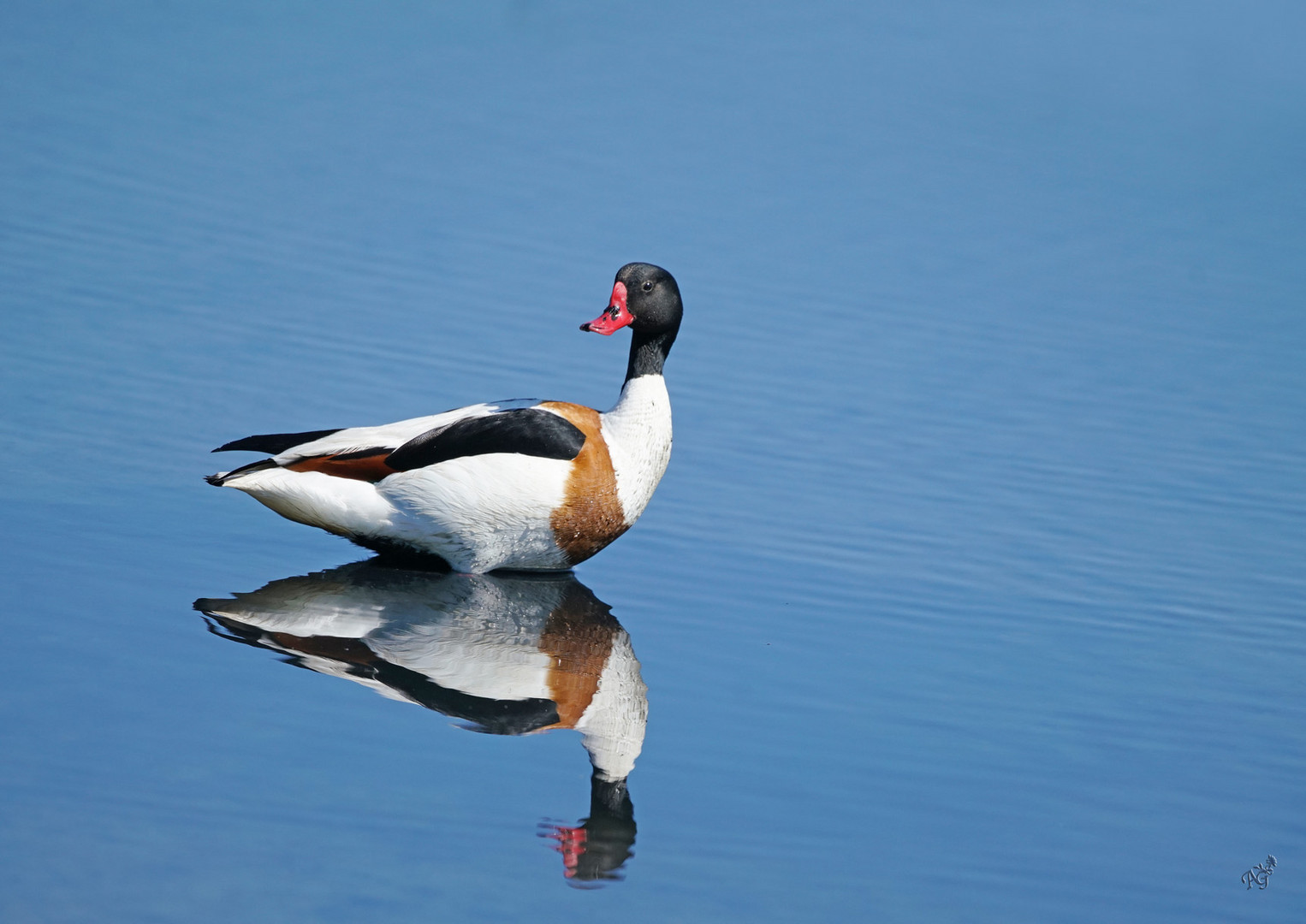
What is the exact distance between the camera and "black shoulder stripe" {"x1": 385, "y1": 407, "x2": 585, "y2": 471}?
7371mm

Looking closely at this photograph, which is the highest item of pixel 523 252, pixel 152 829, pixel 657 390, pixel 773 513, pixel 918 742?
pixel 523 252

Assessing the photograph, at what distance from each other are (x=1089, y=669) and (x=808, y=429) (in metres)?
3.00

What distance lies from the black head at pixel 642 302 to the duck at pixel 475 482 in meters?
0.46

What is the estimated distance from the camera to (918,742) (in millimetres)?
6293

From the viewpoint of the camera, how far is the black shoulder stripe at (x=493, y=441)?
7.37 m

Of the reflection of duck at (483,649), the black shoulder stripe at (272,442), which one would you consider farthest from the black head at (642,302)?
the black shoulder stripe at (272,442)

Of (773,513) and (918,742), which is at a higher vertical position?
(773,513)

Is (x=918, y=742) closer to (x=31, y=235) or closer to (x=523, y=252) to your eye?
(x=523, y=252)

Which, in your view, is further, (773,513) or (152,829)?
(773,513)

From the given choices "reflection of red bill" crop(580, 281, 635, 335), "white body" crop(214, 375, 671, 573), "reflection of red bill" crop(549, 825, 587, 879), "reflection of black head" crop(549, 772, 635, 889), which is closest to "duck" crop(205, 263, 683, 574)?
"white body" crop(214, 375, 671, 573)

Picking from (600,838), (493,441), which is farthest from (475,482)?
(600,838)

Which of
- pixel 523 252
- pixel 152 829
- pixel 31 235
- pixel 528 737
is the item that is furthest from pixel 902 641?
pixel 31 235

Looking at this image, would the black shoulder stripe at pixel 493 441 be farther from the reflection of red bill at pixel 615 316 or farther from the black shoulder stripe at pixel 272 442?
the reflection of red bill at pixel 615 316

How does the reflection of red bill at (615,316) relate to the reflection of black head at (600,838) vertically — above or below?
above
